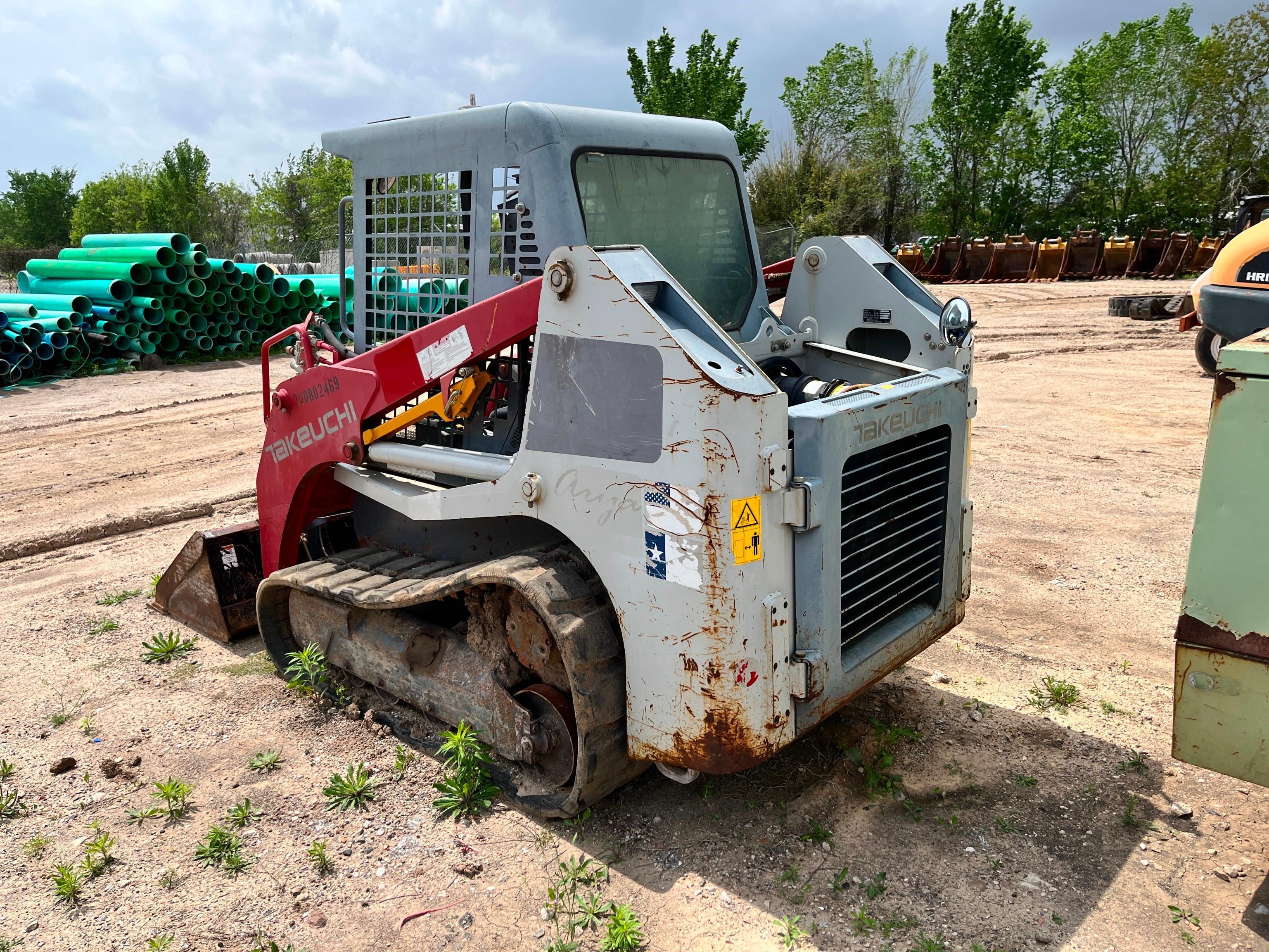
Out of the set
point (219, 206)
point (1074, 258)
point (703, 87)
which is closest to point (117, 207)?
point (219, 206)

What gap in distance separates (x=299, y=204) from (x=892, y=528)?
46.6 metres

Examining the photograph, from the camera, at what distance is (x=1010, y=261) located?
892 inches

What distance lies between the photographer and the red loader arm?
3.21 meters

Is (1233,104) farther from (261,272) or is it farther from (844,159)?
(261,272)

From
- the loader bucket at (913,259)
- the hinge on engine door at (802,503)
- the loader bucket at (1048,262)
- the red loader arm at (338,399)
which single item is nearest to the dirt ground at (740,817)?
the red loader arm at (338,399)

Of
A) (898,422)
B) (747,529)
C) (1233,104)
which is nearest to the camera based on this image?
(747,529)

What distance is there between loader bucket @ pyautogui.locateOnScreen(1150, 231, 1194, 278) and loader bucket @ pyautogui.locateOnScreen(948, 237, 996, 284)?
3677 millimetres

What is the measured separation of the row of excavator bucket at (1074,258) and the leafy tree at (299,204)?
28.9 metres

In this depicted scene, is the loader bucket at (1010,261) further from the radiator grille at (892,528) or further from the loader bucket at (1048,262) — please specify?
the radiator grille at (892,528)

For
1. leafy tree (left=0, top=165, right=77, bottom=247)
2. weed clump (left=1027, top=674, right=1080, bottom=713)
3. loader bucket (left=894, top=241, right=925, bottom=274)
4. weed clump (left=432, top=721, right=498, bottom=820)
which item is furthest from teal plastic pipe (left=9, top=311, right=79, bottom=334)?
leafy tree (left=0, top=165, right=77, bottom=247)

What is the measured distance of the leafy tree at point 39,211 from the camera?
2240 inches

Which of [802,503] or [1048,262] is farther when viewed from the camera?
[1048,262]

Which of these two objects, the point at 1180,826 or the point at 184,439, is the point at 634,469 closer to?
the point at 1180,826

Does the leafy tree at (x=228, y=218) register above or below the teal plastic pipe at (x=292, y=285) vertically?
above
